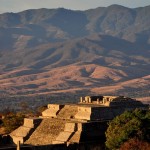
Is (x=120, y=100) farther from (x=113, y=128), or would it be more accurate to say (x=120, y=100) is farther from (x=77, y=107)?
(x=113, y=128)

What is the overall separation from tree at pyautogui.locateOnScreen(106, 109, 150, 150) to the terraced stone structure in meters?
4.10

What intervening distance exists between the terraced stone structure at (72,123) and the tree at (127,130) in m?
4.10

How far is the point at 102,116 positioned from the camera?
67062 millimetres

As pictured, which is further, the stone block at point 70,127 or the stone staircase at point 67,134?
the stone block at point 70,127

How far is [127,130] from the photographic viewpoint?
58250mm

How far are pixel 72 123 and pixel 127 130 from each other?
26.4 feet

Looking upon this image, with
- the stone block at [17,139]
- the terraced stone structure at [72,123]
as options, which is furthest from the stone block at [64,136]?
the stone block at [17,139]

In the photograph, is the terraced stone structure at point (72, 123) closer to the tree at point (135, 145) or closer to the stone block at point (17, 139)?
the stone block at point (17, 139)

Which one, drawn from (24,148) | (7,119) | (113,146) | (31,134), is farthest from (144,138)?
(7,119)

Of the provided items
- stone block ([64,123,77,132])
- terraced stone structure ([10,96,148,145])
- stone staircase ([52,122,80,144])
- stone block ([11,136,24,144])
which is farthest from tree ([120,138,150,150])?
stone block ([11,136,24,144])

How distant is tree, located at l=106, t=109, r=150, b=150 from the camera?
57987mm

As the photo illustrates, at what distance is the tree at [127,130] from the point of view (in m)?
58.0

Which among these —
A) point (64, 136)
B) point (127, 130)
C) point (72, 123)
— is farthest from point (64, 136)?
point (127, 130)

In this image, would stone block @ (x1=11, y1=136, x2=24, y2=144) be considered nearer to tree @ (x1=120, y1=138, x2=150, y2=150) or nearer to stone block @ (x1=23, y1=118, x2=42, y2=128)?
stone block @ (x1=23, y1=118, x2=42, y2=128)
